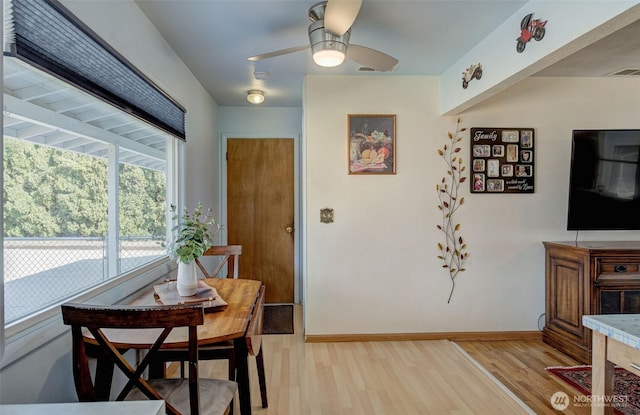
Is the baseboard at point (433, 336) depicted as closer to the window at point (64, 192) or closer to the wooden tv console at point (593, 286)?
the wooden tv console at point (593, 286)

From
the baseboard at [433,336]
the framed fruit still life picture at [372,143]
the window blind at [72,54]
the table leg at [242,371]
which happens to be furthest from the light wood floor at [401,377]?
the window blind at [72,54]

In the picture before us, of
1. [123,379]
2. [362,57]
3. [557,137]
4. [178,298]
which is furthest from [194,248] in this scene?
[557,137]

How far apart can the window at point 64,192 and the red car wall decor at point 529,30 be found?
2324 mm

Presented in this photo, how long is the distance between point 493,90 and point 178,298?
2.40 metres

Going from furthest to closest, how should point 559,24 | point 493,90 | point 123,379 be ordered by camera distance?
point 493,90, point 123,379, point 559,24

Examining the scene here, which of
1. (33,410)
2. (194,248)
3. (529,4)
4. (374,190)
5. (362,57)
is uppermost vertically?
(529,4)

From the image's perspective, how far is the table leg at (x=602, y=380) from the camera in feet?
4.56

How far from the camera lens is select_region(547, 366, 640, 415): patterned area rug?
2344 mm

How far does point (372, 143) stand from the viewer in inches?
136

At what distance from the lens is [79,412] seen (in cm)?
95

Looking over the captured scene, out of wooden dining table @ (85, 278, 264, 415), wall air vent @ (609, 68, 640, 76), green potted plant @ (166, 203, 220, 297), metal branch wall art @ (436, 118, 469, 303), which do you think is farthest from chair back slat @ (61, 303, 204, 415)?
wall air vent @ (609, 68, 640, 76)

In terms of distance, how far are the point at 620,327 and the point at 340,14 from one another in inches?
64.8

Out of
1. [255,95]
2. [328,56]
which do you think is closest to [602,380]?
[328,56]

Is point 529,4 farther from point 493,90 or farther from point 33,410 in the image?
point 33,410
